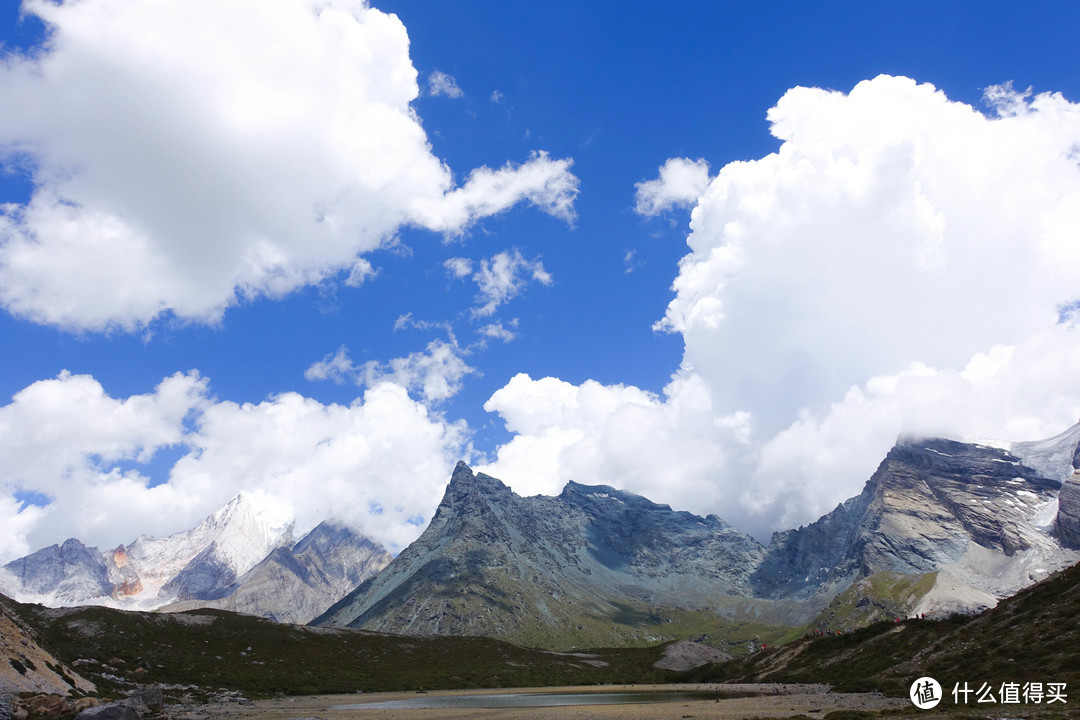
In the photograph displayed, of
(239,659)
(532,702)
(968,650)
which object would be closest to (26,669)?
(532,702)

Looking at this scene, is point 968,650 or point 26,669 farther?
point 968,650

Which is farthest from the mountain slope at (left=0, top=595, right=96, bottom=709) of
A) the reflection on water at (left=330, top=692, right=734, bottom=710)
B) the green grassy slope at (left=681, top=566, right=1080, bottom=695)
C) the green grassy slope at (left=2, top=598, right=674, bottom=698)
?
the green grassy slope at (left=681, top=566, right=1080, bottom=695)

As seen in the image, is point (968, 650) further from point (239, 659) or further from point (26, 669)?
point (239, 659)

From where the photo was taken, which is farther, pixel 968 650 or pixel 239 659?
pixel 239 659

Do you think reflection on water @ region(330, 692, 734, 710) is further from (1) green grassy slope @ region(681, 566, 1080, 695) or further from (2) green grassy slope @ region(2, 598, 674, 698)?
(2) green grassy slope @ region(2, 598, 674, 698)

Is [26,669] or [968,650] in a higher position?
[968,650]

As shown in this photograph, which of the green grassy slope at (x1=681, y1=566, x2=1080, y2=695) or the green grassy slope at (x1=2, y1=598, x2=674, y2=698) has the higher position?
the green grassy slope at (x1=681, y1=566, x2=1080, y2=695)

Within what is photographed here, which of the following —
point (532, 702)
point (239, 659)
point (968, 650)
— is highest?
point (968, 650)

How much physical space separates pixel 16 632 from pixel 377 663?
418 feet

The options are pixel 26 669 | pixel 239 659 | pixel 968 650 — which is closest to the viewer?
pixel 26 669

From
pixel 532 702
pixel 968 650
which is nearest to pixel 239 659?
pixel 532 702

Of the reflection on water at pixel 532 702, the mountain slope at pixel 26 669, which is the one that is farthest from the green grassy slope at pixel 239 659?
A: the reflection on water at pixel 532 702

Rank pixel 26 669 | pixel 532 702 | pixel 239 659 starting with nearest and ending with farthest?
1. pixel 26 669
2. pixel 532 702
3. pixel 239 659

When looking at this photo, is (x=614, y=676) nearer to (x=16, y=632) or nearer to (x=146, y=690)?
(x=146, y=690)
